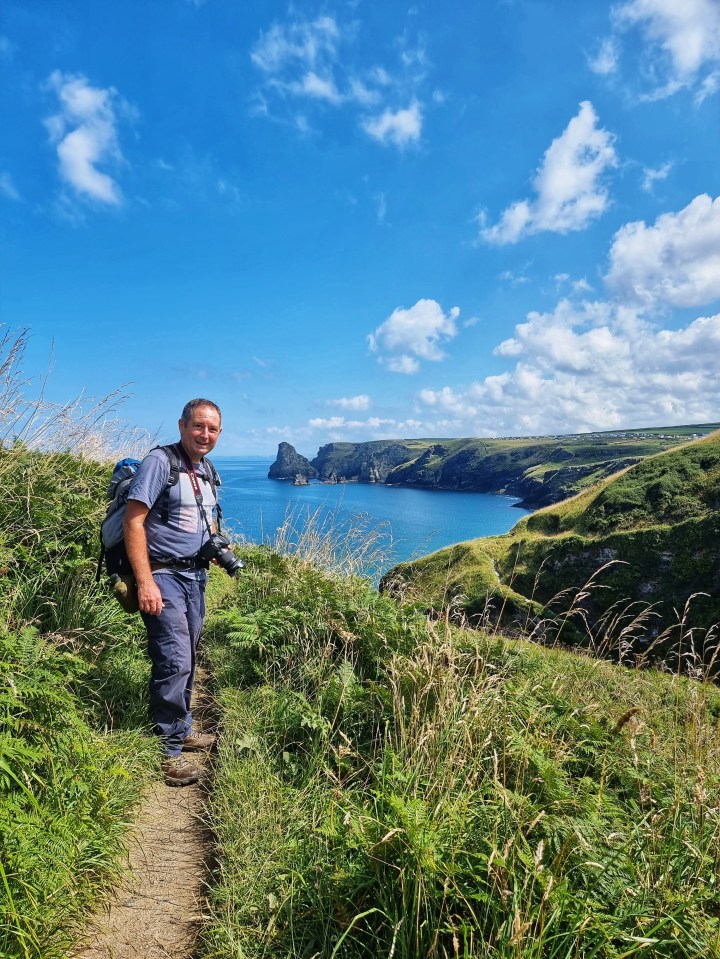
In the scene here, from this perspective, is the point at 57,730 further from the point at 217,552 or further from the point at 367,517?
the point at 367,517

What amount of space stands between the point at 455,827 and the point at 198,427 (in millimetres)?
3350

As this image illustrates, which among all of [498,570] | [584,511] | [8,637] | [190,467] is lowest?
[498,570]

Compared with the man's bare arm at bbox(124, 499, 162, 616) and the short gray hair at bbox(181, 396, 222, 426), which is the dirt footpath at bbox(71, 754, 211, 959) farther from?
the short gray hair at bbox(181, 396, 222, 426)

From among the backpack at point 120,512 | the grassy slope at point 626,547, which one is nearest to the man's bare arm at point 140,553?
the backpack at point 120,512

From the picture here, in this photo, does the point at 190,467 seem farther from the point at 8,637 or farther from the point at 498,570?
the point at 498,570

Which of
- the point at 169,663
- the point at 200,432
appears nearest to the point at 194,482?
the point at 200,432

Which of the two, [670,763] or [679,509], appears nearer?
[670,763]

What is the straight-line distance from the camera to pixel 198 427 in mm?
4176

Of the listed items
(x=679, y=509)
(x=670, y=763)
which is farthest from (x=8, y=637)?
(x=679, y=509)

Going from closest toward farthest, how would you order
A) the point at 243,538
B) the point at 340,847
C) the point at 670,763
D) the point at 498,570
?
1. the point at 340,847
2. the point at 670,763
3. the point at 243,538
4. the point at 498,570

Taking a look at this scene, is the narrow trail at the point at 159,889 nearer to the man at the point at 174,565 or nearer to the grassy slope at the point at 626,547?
the man at the point at 174,565

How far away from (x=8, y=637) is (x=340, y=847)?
2.13m

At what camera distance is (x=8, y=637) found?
2.76 m

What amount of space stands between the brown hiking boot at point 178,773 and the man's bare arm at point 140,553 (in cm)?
114
